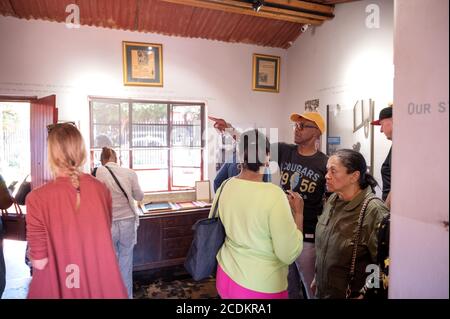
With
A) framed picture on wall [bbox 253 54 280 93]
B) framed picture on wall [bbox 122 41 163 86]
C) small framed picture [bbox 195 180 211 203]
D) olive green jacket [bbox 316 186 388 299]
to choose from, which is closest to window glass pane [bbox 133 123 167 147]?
framed picture on wall [bbox 122 41 163 86]

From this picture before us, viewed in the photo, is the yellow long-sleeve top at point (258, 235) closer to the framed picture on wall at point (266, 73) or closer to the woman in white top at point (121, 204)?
the woman in white top at point (121, 204)

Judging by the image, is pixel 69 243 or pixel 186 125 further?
pixel 186 125

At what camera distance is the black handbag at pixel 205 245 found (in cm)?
141

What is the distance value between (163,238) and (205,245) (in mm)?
2438

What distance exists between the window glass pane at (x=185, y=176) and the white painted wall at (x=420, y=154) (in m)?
3.62

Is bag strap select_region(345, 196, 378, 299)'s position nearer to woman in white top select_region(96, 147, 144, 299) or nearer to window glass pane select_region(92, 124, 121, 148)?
woman in white top select_region(96, 147, 144, 299)

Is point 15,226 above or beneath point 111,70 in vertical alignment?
beneath

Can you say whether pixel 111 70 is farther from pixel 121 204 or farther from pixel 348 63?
pixel 348 63

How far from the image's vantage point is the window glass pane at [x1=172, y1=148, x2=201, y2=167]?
4.18 meters

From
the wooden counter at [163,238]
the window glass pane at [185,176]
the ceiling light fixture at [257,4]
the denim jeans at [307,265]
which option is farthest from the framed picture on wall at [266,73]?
the denim jeans at [307,265]

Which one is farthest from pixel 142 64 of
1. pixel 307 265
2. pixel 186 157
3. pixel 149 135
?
pixel 307 265

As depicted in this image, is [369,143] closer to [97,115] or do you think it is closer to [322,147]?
[322,147]

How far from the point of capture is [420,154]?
696 mm
